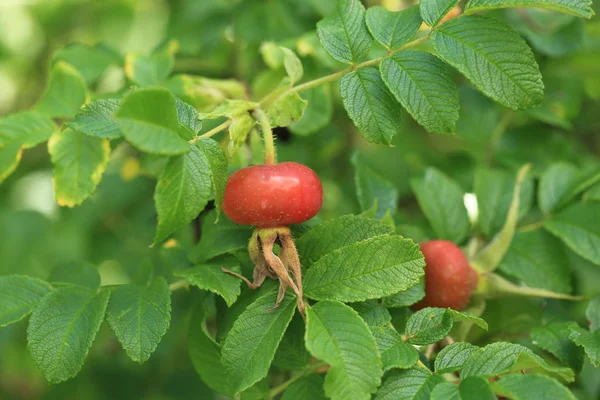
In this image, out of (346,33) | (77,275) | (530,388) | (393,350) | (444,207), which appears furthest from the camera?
(444,207)

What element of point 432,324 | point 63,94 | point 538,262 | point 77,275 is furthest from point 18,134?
point 538,262

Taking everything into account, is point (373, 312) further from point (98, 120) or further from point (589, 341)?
point (98, 120)

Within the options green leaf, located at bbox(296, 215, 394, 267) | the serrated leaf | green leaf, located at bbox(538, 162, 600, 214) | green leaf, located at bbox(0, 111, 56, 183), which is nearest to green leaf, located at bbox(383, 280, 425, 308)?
green leaf, located at bbox(296, 215, 394, 267)

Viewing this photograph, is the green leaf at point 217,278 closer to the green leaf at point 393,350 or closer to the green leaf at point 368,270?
the green leaf at point 368,270

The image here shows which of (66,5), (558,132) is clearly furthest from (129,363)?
(558,132)

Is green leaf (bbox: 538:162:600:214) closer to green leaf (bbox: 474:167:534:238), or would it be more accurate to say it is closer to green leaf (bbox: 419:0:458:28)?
green leaf (bbox: 474:167:534:238)
